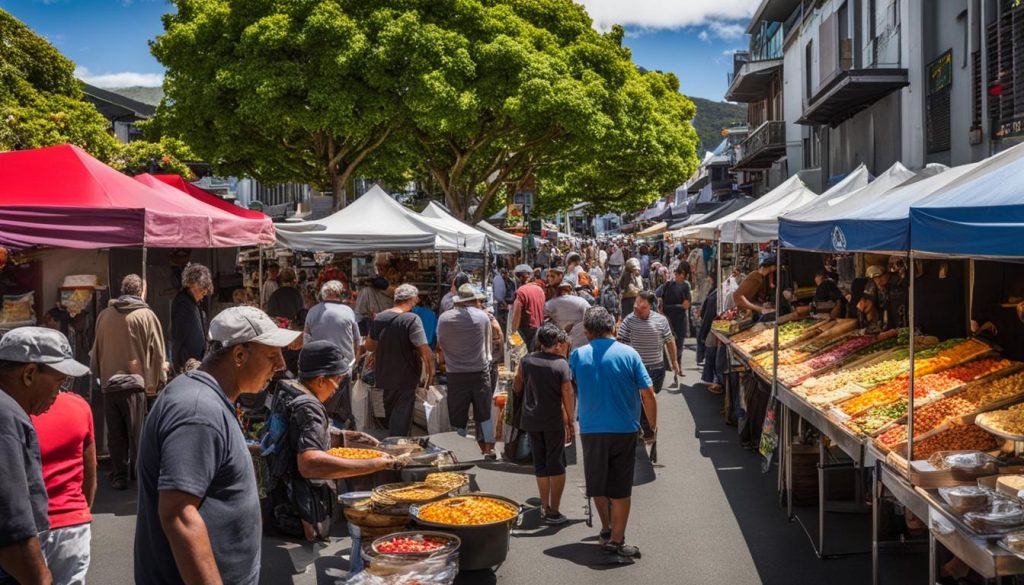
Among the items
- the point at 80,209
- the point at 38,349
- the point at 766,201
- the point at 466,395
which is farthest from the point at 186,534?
the point at 766,201

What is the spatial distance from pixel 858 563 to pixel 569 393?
263cm

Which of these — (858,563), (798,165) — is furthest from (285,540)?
(798,165)

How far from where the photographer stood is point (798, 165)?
31266 millimetres

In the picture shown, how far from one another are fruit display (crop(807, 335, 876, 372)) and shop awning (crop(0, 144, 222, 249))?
671 cm

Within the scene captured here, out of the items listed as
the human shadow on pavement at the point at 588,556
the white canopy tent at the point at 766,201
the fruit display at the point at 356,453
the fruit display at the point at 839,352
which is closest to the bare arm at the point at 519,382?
the human shadow on pavement at the point at 588,556

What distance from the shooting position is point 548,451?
26.3ft

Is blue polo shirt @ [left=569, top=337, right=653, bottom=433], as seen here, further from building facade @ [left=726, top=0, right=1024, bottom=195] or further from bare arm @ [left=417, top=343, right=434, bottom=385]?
building facade @ [left=726, top=0, right=1024, bottom=195]

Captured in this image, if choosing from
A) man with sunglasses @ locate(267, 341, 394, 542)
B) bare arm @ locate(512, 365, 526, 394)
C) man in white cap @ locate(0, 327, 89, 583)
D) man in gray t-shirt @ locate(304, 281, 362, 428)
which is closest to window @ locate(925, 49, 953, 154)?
bare arm @ locate(512, 365, 526, 394)

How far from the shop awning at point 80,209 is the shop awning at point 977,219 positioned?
709 cm

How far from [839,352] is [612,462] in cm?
353

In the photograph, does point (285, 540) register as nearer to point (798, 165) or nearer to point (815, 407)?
point (815, 407)

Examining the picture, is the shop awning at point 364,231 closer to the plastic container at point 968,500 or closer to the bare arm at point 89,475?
the bare arm at point 89,475

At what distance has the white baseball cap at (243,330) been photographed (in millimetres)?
3367

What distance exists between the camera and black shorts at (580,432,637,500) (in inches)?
281
